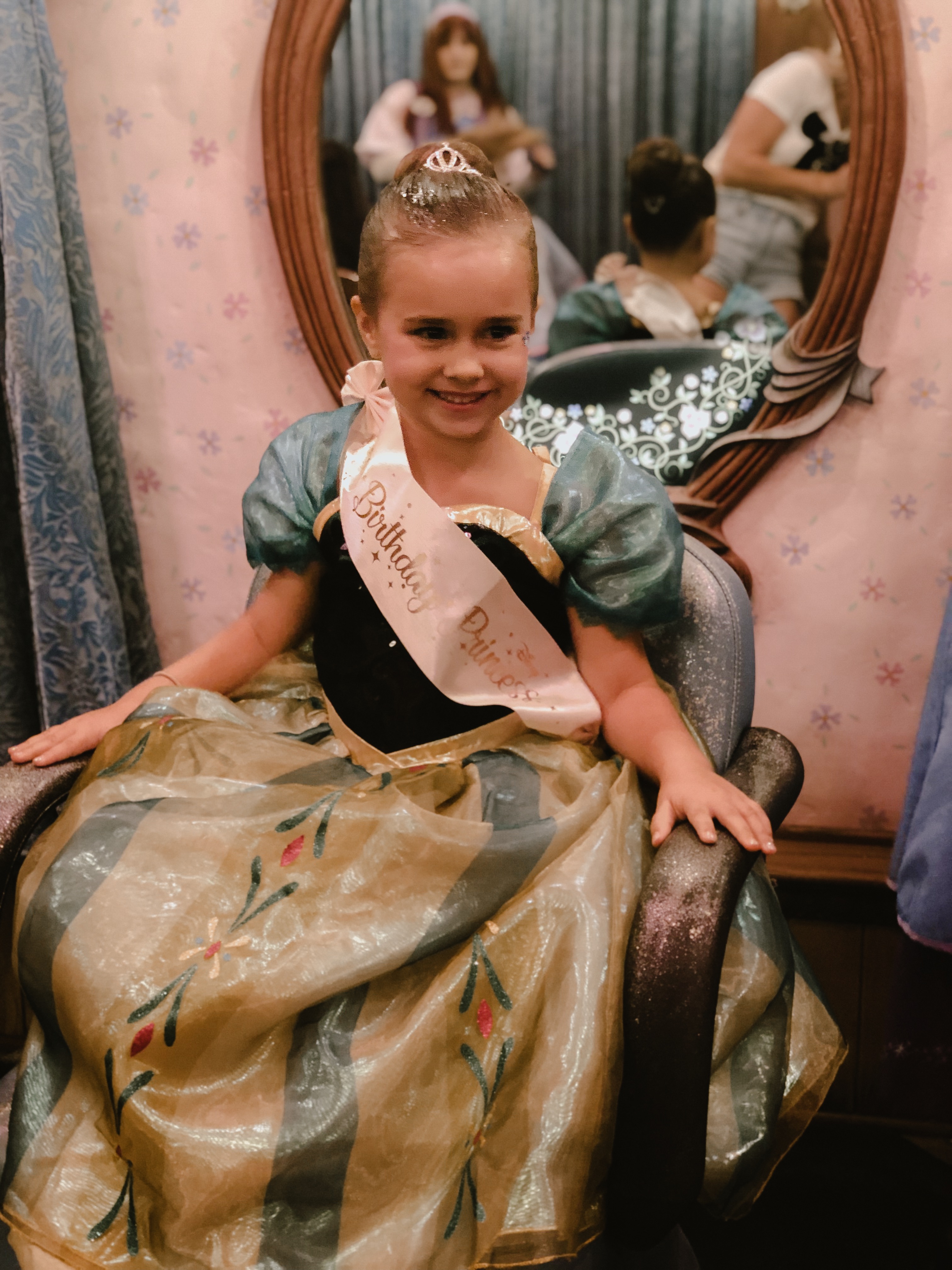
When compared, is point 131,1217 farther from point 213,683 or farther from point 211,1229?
point 213,683

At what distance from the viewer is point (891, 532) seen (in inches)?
56.4

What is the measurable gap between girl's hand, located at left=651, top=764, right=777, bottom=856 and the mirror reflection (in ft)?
2.71

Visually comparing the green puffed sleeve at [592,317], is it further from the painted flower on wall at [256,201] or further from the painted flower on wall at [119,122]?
the painted flower on wall at [119,122]

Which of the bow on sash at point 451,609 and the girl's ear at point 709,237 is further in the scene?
the girl's ear at point 709,237

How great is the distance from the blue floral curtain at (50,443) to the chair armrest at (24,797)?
643mm

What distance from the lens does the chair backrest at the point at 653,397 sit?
137 cm

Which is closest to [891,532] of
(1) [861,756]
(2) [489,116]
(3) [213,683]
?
(1) [861,756]

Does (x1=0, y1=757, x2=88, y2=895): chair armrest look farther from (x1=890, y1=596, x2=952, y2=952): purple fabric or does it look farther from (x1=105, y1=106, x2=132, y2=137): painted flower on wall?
(x1=105, y1=106, x2=132, y2=137): painted flower on wall

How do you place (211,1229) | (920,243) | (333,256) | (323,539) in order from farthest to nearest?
(333,256) → (920,243) → (323,539) → (211,1229)

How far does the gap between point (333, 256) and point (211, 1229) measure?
50.0 inches

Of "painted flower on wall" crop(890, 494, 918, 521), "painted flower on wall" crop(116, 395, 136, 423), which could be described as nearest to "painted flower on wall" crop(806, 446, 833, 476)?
"painted flower on wall" crop(890, 494, 918, 521)

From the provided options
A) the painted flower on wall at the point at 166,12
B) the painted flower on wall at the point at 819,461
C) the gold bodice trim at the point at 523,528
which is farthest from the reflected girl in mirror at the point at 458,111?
the gold bodice trim at the point at 523,528

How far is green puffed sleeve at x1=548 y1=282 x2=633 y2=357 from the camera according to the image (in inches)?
54.0

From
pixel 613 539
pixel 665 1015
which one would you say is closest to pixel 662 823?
pixel 665 1015
